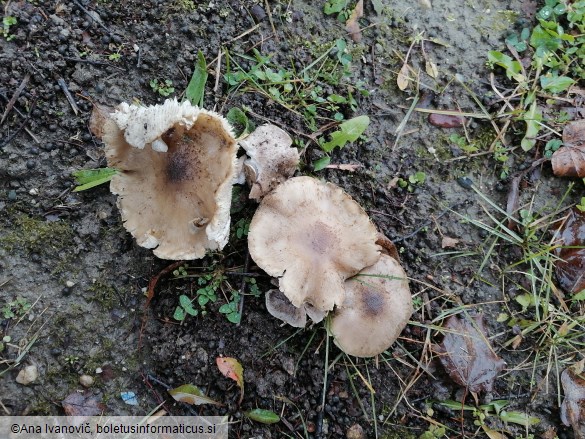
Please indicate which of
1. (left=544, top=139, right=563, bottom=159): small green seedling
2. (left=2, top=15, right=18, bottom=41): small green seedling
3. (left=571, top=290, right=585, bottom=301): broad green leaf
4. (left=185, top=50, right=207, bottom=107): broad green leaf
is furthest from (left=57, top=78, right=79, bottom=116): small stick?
(left=571, top=290, right=585, bottom=301): broad green leaf

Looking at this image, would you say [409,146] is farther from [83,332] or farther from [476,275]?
[83,332]

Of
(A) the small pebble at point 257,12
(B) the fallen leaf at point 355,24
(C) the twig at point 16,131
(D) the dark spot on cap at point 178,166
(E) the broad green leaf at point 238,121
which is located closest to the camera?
(D) the dark spot on cap at point 178,166

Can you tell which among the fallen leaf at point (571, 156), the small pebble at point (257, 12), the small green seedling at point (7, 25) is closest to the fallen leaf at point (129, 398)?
the small green seedling at point (7, 25)

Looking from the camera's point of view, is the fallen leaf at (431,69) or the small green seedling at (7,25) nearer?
the small green seedling at (7,25)

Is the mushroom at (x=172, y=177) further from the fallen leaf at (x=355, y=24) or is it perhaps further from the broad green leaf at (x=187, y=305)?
the fallen leaf at (x=355, y=24)

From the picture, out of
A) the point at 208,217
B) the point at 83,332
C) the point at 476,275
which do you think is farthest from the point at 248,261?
the point at 476,275

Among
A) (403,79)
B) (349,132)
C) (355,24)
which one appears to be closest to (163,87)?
(349,132)
